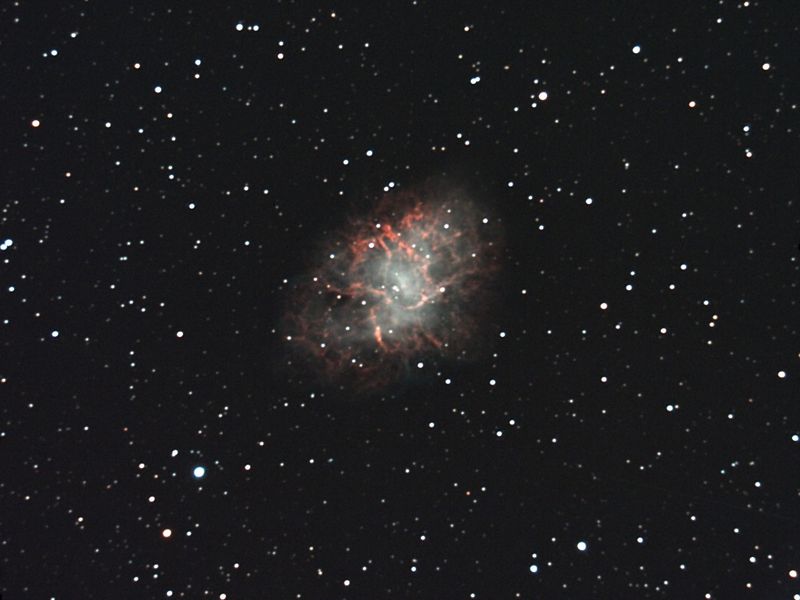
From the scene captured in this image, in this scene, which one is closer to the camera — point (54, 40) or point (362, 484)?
point (54, 40)

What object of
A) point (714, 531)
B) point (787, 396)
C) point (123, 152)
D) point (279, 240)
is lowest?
point (714, 531)

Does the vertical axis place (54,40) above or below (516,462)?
above

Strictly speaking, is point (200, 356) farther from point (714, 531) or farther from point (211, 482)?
point (714, 531)

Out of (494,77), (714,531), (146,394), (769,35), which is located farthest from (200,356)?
(769,35)
